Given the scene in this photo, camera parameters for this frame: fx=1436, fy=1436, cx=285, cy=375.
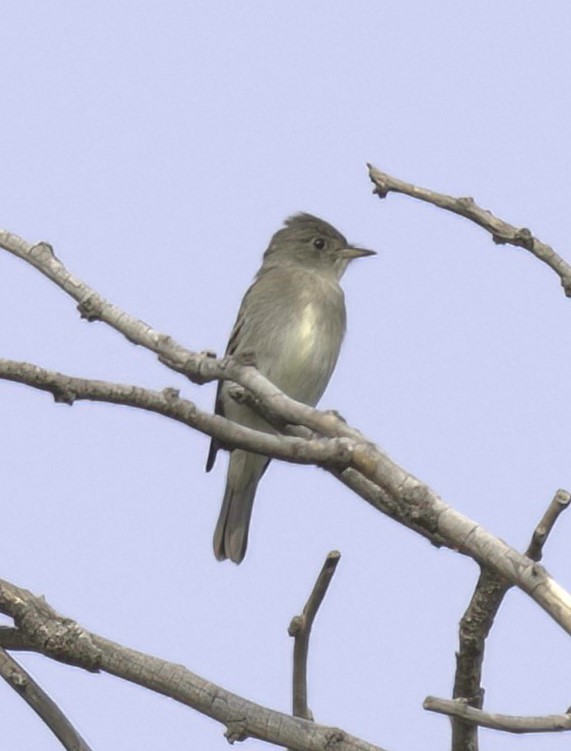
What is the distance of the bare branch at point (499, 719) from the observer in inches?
135

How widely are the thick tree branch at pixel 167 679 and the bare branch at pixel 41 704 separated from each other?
0.40 ft

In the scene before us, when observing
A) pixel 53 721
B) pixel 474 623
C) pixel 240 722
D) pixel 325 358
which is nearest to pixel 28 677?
pixel 53 721

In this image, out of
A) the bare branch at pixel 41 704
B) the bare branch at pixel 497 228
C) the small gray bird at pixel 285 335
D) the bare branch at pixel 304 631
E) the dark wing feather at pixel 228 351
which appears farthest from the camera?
the dark wing feather at pixel 228 351

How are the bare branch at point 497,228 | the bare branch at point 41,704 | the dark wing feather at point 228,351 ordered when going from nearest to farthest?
the bare branch at point 41,704 < the bare branch at point 497,228 < the dark wing feather at point 228,351

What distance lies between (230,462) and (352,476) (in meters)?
6.02

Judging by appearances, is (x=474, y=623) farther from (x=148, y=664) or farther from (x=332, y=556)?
(x=148, y=664)

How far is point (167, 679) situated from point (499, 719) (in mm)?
1022

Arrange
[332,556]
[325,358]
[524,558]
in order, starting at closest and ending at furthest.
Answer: [524,558] → [332,556] → [325,358]

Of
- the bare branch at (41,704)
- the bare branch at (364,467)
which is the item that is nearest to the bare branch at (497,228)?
the bare branch at (364,467)

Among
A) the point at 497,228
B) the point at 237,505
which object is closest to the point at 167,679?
the point at 497,228

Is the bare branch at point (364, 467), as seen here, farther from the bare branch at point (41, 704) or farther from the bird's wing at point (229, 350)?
the bird's wing at point (229, 350)

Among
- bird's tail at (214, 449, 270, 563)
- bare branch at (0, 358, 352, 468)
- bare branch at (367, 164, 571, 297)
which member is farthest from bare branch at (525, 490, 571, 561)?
bird's tail at (214, 449, 270, 563)

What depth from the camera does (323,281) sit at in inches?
401

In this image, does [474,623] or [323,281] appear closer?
[474,623]
